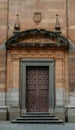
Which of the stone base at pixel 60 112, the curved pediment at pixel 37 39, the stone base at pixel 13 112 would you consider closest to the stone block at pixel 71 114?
the stone base at pixel 60 112

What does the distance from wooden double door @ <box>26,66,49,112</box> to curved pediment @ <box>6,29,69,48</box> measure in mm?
1181

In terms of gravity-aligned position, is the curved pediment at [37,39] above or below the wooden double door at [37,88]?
above

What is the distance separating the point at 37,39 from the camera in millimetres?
18609

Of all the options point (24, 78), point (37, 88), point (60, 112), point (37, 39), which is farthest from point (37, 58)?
point (60, 112)

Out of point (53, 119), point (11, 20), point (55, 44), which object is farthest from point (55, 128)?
point (11, 20)

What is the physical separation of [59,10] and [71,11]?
572 mm

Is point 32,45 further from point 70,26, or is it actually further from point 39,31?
point 70,26

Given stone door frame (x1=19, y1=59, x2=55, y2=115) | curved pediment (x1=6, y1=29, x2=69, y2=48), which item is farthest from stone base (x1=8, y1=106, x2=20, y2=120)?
curved pediment (x1=6, y1=29, x2=69, y2=48)

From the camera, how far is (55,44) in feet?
60.2

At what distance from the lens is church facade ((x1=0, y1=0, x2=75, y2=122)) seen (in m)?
18.3

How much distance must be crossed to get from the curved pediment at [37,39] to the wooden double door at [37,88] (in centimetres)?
118

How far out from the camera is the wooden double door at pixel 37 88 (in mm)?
18531

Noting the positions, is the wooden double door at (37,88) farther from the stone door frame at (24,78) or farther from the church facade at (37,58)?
the stone door frame at (24,78)

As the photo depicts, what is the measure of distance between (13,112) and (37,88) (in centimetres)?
161
